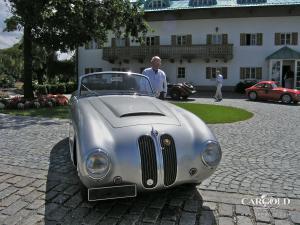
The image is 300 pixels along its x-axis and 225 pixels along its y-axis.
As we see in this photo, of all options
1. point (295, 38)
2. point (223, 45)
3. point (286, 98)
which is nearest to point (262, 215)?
point (286, 98)

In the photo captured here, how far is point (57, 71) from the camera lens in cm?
3959

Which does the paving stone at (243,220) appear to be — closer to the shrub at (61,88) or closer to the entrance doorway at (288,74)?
the shrub at (61,88)

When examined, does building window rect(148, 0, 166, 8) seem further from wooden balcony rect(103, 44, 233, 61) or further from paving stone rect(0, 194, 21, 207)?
paving stone rect(0, 194, 21, 207)

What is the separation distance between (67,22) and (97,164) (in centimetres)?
1443

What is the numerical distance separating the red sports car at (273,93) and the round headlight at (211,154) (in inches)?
714

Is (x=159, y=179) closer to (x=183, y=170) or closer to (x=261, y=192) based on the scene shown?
(x=183, y=170)

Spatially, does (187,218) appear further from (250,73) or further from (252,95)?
(250,73)

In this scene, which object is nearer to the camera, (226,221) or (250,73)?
(226,221)

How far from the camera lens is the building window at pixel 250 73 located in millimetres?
33969

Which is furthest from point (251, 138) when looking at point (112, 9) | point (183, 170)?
point (112, 9)

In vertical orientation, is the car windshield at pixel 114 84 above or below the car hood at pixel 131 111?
above

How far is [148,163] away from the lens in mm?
4027

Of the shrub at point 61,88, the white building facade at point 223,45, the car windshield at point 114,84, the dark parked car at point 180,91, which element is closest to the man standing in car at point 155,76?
the car windshield at point 114,84

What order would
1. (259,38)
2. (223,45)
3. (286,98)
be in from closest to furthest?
(286,98)
(259,38)
(223,45)
